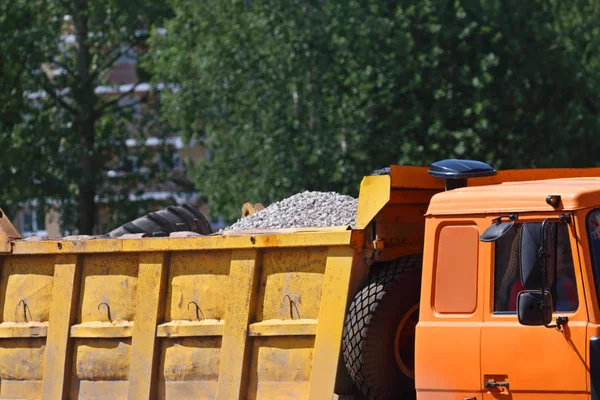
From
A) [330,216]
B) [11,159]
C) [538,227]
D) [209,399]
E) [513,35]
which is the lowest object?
[209,399]

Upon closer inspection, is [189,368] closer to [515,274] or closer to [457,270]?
[457,270]

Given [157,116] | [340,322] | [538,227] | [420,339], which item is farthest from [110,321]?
[157,116]

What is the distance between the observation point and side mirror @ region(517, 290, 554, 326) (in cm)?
592

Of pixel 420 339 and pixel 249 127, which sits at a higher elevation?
pixel 249 127

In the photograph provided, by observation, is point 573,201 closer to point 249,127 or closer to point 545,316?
point 545,316

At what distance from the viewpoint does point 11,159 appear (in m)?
32.5

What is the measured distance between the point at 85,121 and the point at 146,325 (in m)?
29.8

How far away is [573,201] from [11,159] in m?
27.8

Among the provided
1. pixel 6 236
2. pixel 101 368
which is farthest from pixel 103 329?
pixel 6 236

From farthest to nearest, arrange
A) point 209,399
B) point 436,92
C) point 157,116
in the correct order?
point 157,116 → point 436,92 → point 209,399

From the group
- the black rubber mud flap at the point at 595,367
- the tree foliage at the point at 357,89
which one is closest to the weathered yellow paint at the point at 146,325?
the black rubber mud flap at the point at 595,367

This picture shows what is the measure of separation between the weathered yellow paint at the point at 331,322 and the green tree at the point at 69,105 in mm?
26912

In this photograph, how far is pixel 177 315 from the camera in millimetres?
7789

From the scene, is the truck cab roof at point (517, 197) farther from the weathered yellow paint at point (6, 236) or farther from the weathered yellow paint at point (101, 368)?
the weathered yellow paint at point (6, 236)
